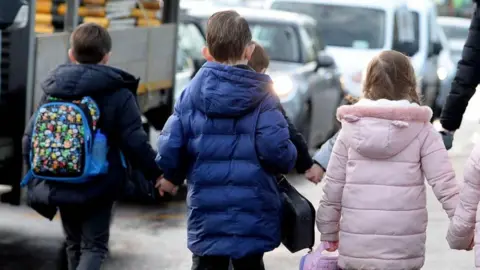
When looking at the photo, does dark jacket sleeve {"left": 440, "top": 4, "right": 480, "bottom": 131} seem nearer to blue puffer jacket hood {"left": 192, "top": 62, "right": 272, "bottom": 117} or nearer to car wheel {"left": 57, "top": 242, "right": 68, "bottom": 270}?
blue puffer jacket hood {"left": 192, "top": 62, "right": 272, "bottom": 117}

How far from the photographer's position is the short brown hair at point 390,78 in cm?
501

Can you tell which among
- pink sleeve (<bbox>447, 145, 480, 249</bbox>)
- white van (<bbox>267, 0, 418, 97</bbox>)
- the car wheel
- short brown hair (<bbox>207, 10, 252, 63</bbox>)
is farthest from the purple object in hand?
white van (<bbox>267, 0, 418, 97</bbox>)

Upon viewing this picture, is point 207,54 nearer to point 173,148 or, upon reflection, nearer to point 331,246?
point 173,148

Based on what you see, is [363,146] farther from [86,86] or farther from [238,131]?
[86,86]

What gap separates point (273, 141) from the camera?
16.2 feet

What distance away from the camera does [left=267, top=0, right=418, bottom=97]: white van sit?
632 inches

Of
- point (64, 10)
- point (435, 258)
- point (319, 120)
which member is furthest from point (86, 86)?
point (319, 120)

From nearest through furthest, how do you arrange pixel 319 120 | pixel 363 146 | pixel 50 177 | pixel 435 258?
pixel 363 146, pixel 50 177, pixel 435 258, pixel 319 120

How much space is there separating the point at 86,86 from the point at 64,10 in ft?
8.71

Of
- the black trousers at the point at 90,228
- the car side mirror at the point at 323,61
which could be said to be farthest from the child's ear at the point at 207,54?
the car side mirror at the point at 323,61

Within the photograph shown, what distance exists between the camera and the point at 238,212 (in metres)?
4.98

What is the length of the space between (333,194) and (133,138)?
1.38m

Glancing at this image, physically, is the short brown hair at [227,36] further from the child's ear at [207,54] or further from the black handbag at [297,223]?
the black handbag at [297,223]

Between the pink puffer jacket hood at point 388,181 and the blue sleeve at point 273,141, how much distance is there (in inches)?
10.0
